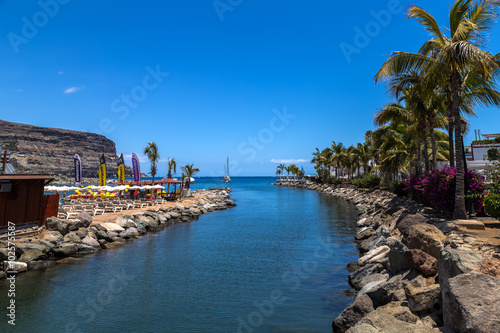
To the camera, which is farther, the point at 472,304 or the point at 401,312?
the point at 401,312

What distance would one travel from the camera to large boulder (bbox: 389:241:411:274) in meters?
9.74

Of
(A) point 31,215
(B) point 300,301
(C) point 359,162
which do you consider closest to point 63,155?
(C) point 359,162

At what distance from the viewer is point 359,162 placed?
Result: 2928 inches

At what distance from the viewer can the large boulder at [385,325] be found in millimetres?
6277

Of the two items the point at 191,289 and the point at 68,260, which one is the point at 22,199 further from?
the point at 191,289

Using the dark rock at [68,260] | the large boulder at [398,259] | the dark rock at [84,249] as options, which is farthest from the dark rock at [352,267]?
the dark rock at [84,249]

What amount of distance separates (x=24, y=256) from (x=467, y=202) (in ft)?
69.8

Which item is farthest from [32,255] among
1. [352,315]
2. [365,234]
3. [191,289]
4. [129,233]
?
[365,234]

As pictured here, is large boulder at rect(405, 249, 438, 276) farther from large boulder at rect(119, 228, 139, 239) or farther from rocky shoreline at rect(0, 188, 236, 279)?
large boulder at rect(119, 228, 139, 239)

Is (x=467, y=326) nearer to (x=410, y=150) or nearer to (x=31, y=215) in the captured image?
(x=31, y=215)

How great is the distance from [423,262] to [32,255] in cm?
1623

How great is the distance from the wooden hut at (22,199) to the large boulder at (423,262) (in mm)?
17569

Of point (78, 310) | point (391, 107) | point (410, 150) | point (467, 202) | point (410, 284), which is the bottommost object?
point (78, 310)

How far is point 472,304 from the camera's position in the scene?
565 cm
